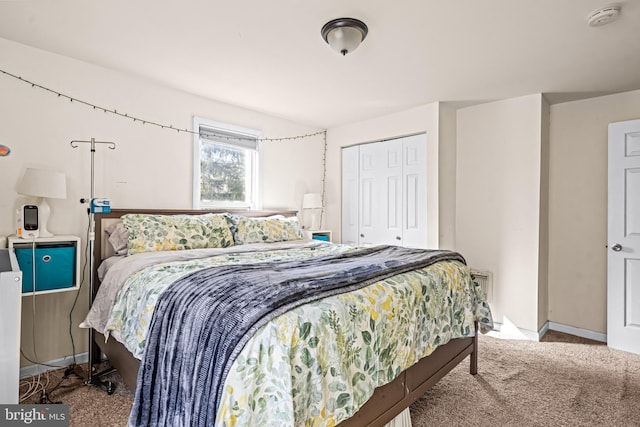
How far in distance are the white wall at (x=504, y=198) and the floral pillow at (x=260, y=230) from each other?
199 cm

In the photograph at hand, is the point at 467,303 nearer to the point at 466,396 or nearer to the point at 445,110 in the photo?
the point at 466,396

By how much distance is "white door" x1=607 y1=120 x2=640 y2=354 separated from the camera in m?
2.92

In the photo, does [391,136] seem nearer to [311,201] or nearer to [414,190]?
[414,190]

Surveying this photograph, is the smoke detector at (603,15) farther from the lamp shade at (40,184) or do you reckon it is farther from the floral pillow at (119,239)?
the lamp shade at (40,184)

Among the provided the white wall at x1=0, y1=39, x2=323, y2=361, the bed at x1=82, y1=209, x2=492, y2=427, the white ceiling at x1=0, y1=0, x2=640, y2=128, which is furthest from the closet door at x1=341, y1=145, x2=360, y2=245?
the bed at x1=82, y1=209, x2=492, y2=427

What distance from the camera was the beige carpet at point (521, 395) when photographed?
6.22ft

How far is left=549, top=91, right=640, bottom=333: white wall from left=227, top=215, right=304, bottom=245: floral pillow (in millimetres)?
2812

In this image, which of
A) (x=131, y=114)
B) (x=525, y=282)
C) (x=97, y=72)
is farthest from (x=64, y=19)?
(x=525, y=282)

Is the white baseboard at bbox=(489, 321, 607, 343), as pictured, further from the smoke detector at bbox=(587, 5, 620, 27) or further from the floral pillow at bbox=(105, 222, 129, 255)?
the floral pillow at bbox=(105, 222, 129, 255)

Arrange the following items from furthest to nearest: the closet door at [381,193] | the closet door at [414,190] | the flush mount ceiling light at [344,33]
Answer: the closet door at [381,193] → the closet door at [414,190] → the flush mount ceiling light at [344,33]

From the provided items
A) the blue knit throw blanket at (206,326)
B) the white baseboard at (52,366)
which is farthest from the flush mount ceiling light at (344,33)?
the white baseboard at (52,366)

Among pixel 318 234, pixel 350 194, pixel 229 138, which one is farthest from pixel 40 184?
pixel 350 194

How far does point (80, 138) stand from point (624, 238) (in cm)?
483

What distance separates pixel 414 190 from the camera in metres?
3.74
